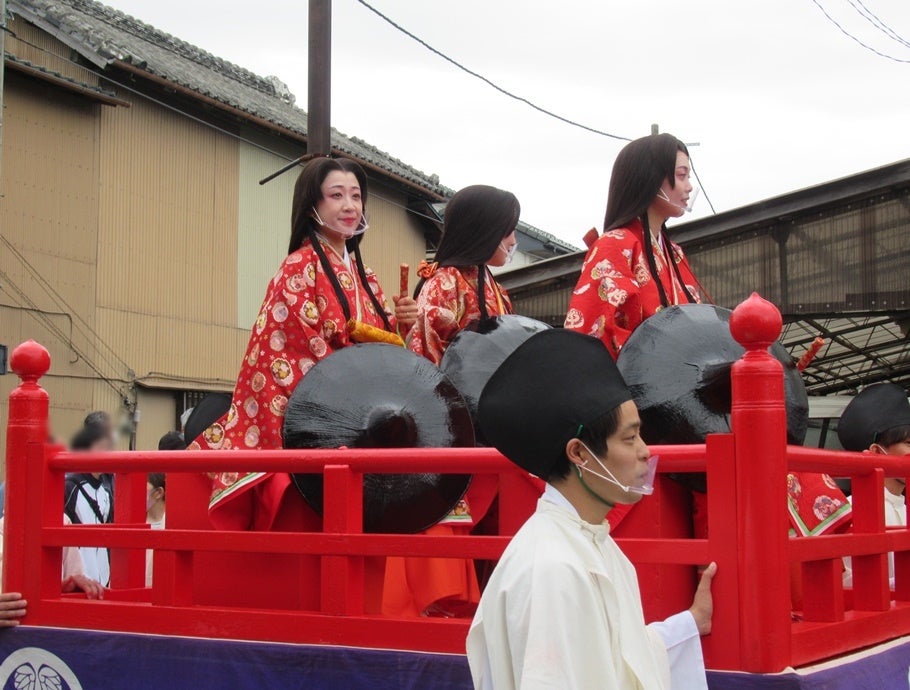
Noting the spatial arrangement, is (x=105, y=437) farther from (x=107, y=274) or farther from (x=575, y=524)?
(x=107, y=274)

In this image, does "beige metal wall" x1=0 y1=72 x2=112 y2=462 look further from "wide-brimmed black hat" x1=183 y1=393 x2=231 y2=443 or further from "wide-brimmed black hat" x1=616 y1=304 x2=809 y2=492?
"wide-brimmed black hat" x1=616 y1=304 x2=809 y2=492

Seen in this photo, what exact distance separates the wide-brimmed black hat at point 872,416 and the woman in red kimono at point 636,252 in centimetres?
95

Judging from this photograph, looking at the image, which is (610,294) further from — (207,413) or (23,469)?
(207,413)

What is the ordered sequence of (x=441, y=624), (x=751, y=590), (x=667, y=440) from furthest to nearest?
(x=667, y=440)
(x=441, y=624)
(x=751, y=590)

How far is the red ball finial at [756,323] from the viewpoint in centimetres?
262

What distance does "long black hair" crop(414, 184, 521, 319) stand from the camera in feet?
14.9

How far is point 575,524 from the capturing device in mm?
2049

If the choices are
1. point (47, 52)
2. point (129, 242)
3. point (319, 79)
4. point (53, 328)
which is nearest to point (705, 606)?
point (319, 79)

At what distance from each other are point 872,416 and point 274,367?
7.84 feet

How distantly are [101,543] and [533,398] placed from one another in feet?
6.31

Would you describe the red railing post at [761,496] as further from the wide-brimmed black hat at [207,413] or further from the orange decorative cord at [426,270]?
the wide-brimmed black hat at [207,413]

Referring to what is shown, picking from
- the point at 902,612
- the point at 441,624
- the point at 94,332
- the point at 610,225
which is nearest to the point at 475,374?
the point at 610,225

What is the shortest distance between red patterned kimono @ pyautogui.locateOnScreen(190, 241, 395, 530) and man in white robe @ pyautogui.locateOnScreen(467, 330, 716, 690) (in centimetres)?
172

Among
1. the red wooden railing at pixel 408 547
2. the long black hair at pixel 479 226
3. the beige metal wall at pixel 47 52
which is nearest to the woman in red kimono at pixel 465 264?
the long black hair at pixel 479 226
